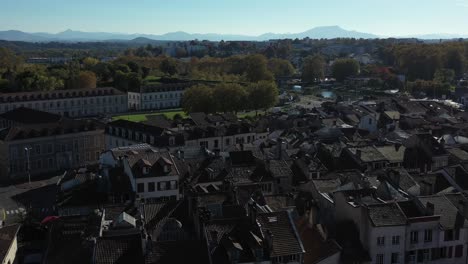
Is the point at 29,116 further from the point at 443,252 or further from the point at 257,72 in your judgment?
the point at 257,72

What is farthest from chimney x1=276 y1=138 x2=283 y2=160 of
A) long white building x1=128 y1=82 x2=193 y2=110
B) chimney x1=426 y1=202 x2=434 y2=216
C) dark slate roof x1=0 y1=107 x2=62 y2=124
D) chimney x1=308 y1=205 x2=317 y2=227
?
long white building x1=128 y1=82 x2=193 y2=110

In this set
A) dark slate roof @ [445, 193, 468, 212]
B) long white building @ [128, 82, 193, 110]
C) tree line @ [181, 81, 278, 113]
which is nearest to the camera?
dark slate roof @ [445, 193, 468, 212]

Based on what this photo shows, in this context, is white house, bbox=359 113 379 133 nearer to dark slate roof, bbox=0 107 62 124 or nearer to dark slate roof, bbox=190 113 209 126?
dark slate roof, bbox=190 113 209 126

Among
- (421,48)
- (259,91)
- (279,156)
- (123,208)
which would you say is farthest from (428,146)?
(421,48)

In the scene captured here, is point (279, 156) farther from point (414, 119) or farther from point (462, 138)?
point (414, 119)

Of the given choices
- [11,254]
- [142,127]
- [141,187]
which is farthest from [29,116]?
[11,254]

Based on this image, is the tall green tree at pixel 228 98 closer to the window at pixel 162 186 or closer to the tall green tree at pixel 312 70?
the window at pixel 162 186

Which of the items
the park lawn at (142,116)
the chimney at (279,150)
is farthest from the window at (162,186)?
the park lawn at (142,116)
